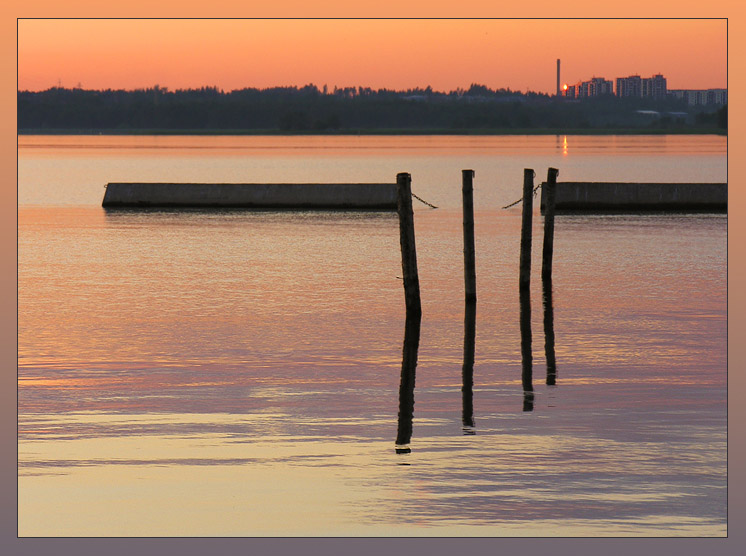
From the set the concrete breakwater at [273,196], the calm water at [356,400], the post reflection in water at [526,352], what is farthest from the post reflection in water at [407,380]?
the concrete breakwater at [273,196]

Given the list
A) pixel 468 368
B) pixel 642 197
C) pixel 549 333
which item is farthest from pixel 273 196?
pixel 468 368

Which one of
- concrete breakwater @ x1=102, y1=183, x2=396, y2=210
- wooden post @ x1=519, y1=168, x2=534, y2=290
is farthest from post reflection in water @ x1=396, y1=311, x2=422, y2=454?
concrete breakwater @ x1=102, y1=183, x2=396, y2=210

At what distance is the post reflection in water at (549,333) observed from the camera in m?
16.6

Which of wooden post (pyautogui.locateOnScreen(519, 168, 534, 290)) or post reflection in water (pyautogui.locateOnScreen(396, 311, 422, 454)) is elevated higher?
wooden post (pyautogui.locateOnScreen(519, 168, 534, 290))

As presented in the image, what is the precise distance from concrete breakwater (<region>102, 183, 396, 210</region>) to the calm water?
15.9 metres

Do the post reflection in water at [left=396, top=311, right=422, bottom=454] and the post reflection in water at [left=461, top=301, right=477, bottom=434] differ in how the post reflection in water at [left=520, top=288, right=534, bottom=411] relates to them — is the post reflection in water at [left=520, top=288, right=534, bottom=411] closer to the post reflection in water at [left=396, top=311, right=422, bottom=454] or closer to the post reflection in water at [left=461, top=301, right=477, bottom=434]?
the post reflection in water at [left=461, top=301, right=477, bottom=434]

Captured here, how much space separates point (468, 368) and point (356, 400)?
9.25ft

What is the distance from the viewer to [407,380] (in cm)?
1619

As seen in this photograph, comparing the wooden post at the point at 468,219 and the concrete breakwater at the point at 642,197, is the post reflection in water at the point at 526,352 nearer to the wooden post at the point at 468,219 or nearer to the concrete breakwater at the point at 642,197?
the wooden post at the point at 468,219

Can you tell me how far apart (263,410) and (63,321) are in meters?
9.02

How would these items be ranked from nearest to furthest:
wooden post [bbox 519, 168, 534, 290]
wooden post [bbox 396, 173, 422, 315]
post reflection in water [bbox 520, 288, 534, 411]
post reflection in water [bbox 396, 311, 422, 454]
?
post reflection in water [bbox 396, 311, 422, 454] < post reflection in water [bbox 520, 288, 534, 411] < wooden post [bbox 396, 173, 422, 315] < wooden post [bbox 519, 168, 534, 290]

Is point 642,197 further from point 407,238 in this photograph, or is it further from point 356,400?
point 356,400

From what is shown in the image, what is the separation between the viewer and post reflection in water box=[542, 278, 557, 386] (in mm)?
16594

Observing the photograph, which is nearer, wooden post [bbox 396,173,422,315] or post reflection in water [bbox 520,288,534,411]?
post reflection in water [bbox 520,288,534,411]
